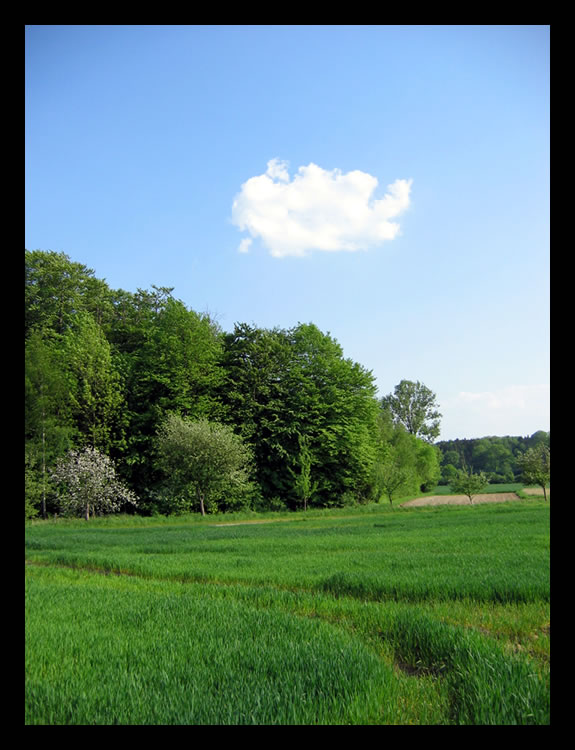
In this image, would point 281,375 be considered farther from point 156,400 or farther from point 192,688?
point 192,688

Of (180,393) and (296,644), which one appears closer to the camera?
(296,644)

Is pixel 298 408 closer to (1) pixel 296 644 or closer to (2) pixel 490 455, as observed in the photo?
(1) pixel 296 644

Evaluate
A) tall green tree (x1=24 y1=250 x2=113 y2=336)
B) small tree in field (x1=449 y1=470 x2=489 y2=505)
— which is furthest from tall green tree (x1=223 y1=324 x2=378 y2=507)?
tall green tree (x1=24 y1=250 x2=113 y2=336)

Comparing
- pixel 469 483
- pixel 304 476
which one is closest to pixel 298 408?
pixel 304 476

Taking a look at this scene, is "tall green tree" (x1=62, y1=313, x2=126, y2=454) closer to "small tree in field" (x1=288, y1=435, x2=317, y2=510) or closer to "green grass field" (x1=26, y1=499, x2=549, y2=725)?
"small tree in field" (x1=288, y1=435, x2=317, y2=510)

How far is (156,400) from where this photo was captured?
→ 4278 centimetres

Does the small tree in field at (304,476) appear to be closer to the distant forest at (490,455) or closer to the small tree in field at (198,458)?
the small tree in field at (198,458)

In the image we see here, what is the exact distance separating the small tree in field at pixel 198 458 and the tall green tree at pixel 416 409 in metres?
51.3

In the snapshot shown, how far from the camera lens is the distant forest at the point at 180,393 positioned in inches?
1473

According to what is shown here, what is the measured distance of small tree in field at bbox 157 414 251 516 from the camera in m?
34.8

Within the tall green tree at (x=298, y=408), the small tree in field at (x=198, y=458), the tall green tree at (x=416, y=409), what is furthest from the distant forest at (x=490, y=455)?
the small tree in field at (x=198, y=458)

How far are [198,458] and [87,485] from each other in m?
7.62

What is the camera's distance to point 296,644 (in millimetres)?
4930
